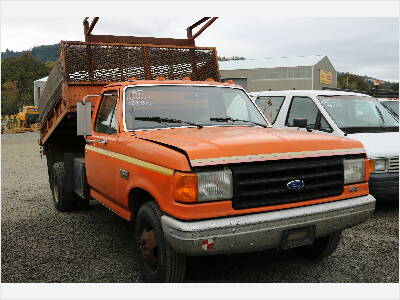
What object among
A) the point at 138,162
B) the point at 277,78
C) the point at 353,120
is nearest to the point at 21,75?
the point at 277,78

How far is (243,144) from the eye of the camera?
3.43 metres

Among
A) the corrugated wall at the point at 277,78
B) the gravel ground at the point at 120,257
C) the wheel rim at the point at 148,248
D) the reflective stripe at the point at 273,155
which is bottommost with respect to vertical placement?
the gravel ground at the point at 120,257

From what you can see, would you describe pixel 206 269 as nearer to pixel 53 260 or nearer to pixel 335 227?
pixel 335 227

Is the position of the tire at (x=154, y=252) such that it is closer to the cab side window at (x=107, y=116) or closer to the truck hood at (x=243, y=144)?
the truck hood at (x=243, y=144)

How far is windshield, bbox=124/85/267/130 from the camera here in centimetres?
454

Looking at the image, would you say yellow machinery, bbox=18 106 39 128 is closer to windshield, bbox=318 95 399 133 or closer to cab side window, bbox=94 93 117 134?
windshield, bbox=318 95 399 133

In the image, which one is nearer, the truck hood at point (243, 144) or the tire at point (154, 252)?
the truck hood at point (243, 144)

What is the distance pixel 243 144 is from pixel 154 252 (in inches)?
49.6

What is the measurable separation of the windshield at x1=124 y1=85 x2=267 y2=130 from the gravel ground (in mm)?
1488

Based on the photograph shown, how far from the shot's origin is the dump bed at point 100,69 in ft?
21.7

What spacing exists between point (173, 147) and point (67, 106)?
11.3 feet

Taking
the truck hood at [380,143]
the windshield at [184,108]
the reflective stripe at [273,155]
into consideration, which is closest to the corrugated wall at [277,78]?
the truck hood at [380,143]

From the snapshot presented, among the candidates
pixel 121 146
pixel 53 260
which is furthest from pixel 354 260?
pixel 53 260

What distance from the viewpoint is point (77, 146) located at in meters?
7.32
